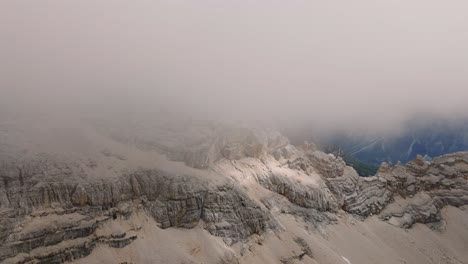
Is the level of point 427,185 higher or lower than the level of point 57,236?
lower

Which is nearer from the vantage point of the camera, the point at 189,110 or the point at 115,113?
the point at 115,113

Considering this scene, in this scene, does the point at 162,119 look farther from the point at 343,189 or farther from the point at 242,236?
the point at 343,189

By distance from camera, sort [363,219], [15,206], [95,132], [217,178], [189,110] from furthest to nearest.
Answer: [363,219] < [189,110] < [217,178] < [95,132] < [15,206]

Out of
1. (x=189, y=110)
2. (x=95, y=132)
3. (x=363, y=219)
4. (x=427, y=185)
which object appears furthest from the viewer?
(x=427, y=185)

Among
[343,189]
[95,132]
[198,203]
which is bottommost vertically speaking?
[343,189]

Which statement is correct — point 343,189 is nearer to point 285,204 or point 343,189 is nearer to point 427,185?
point 285,204

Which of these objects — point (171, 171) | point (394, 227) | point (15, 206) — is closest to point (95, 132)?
point (171, 171)
